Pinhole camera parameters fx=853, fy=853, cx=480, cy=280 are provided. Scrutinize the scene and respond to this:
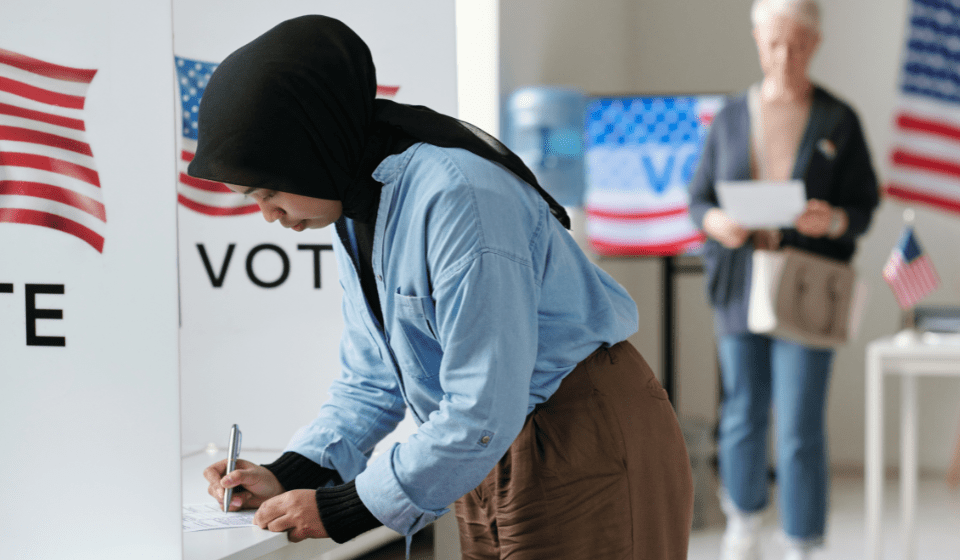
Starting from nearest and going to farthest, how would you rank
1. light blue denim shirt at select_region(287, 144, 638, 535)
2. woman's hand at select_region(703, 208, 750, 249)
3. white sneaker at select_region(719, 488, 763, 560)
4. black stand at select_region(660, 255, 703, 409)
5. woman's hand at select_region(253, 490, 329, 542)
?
light blue denim shirt at select_region(287, 144, 638, 535) → woman's hand at select_region(253, 490, 329, 542) → woman's hand at select_region(703, 208, 750, 249) → white sneaker at select_region(719, 488, 763, 560) → black stand at select_region(660, 255, 703, 409)

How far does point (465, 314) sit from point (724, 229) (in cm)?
179

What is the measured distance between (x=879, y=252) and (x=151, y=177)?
12.9 ft

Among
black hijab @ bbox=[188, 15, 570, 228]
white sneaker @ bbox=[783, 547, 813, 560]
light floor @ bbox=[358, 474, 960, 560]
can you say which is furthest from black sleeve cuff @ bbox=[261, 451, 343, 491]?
white sneaker @ bbox=[783, 547, 813, 560]

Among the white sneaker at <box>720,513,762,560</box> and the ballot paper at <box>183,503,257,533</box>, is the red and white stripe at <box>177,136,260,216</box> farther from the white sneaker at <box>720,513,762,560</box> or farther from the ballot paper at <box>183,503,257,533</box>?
the white sneaker at <box>720,513,762,560</box>

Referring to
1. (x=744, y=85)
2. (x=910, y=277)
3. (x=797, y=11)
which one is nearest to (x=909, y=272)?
(x=910, y=277)

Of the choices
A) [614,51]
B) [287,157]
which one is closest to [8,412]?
[287,157]

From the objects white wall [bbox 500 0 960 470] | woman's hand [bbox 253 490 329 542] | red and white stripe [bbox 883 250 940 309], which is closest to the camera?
woman's hand [bbox 253 490 329 542]

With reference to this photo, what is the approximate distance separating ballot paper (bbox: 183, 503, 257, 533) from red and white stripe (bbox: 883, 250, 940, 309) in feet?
8.20

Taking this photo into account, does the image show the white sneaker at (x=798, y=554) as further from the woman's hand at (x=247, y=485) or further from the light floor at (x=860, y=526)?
the woman's hand at (x=247, y=485)

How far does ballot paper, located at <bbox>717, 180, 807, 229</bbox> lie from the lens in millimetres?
2309

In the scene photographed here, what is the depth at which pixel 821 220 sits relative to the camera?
7.63 ft

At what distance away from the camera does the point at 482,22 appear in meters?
2.39

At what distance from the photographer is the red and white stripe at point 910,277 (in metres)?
2.85

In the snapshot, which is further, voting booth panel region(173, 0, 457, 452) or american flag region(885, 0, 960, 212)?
american flag region(885, 0, 960, 212)
